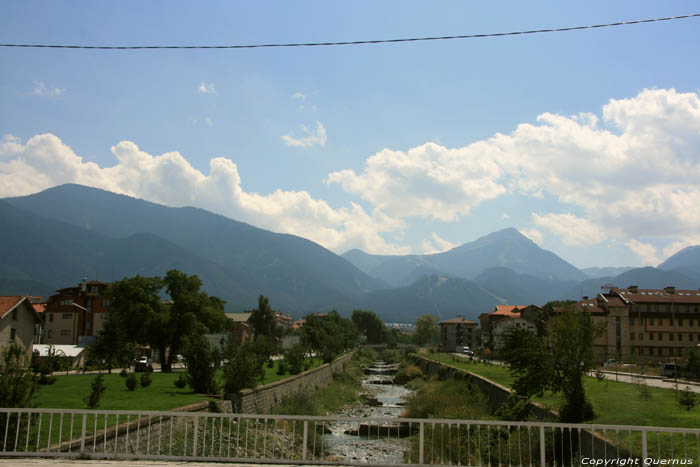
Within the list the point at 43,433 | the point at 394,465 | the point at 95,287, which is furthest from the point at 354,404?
the point at 95,287

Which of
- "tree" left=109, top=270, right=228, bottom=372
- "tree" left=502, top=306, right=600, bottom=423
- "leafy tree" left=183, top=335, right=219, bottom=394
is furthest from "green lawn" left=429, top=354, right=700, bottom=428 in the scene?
"tree" left=109, top=270, right=228, bottom=372

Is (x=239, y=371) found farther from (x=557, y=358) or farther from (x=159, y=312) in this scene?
(x=159, y=312)

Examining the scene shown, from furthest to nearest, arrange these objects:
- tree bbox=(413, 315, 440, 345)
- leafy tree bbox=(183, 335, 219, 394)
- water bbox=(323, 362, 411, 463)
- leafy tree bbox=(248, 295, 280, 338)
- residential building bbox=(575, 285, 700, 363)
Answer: tree bbox=(413, 315, 440, 345)
leafy tree bbox=(248, 295, 280, 338)
residential building bbox=(575, 285, 700, 363)
leafy tree bbox=(183, 335, 219, 394)
water bbox=(323, 362, 411, 463)

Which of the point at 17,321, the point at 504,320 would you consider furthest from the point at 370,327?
the point at 17,321

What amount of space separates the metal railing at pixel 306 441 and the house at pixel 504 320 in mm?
79469

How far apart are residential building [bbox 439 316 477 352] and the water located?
58.6 meters

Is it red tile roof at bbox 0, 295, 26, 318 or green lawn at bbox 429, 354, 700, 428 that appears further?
red tile roof at bbox 0, 295, 26, 318

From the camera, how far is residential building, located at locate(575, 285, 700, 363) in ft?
236

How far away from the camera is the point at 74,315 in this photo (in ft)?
240

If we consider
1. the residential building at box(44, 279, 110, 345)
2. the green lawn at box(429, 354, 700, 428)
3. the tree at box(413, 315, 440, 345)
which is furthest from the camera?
the tree at box(413, 315, 440, 345)

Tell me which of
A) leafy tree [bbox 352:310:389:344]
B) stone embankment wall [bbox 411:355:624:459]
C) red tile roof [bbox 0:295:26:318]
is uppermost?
red tile roof [bbox 0:295:26:318]

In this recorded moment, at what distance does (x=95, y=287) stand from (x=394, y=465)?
78166mm

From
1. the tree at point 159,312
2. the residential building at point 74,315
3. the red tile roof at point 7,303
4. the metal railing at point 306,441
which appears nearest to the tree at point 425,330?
the residential building at point 74,315

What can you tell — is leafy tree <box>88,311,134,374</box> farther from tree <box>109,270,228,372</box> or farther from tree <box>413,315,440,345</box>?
tree <box>413,315,440,345</box>
